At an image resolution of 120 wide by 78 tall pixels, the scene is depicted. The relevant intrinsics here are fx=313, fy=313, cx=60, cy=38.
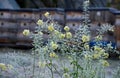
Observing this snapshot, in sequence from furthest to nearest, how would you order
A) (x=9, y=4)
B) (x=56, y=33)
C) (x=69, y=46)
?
(x=9, y=4)
(x=69, y=46)
(x=56, y=33)

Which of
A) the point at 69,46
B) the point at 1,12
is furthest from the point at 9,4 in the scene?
the point at 69,46

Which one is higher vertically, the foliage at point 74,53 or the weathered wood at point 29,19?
the weathered wood at point 29,19

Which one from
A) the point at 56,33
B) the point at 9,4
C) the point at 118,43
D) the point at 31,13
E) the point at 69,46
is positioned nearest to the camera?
the point at 56,33

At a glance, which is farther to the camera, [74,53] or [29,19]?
[29,19]

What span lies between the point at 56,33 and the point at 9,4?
17.4ft

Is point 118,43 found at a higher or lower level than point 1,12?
lower

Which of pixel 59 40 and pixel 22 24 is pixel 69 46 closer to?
pixel 59 40

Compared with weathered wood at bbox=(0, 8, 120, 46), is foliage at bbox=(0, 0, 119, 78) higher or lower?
lower

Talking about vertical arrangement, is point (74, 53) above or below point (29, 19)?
below

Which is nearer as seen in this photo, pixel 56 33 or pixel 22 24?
pixel 56 33

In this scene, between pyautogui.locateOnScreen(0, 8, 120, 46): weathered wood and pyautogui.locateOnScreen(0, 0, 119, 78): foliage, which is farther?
pyautogui.locateOnScreen(0, 8, 120, 46): weathered wood

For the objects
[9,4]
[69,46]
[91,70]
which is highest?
[9,4]

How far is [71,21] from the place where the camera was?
5.52 m

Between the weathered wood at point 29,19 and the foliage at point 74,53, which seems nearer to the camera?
the foliage at point 74,53
